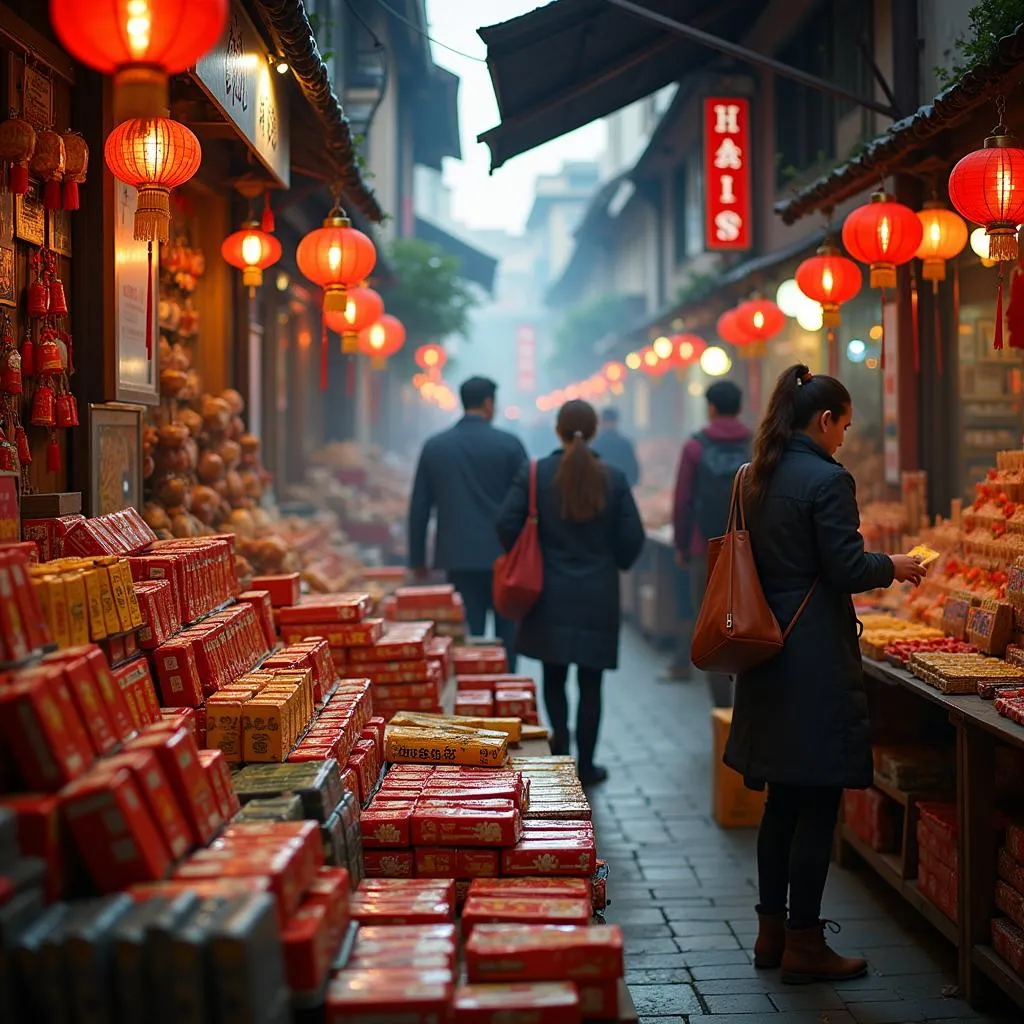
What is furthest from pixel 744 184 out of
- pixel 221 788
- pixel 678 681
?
pixel 221 788

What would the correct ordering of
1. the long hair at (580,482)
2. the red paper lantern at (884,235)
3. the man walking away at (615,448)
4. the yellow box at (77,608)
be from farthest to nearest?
1. the man walking away at (615,448)
2. the long hair at (580,482)
3. the red paper lantern at (884,235)
4. the yellow box at (77,608)

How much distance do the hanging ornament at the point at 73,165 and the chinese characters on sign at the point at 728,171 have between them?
9759 mm

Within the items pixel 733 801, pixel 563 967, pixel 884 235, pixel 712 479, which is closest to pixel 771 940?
pixel 733 801

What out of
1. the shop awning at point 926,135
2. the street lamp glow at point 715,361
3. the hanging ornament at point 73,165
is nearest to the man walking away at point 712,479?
the shop awning at point 926,135

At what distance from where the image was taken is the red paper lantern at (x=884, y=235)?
647cm

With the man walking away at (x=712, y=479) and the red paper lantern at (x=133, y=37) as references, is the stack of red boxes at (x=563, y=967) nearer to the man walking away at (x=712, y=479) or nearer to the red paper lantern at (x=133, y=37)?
the red paper lantern at (x=133, y=37)

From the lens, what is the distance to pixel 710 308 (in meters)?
15.2

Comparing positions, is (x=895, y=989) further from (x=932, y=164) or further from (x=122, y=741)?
(x=932, y=164)

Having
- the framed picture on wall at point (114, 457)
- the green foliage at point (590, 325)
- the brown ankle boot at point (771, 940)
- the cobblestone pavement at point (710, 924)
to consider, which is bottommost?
the cobblestone pavement at point (710, 924)

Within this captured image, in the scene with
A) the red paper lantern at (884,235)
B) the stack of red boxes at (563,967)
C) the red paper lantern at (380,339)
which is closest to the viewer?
the stack of red boxes at (563,967)

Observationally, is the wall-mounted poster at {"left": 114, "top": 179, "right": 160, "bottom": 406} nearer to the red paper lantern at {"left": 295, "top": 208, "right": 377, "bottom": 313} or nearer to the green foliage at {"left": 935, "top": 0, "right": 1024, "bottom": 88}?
the red paper lantern at {"left": 295, "top": 208, "right": 377, "bottom": 313}

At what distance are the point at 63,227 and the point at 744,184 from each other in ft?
33.0

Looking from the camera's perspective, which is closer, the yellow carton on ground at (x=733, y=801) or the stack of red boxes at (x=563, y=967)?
the stack of red boxes at (x=563, y=967)

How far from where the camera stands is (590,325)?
1109 inches
